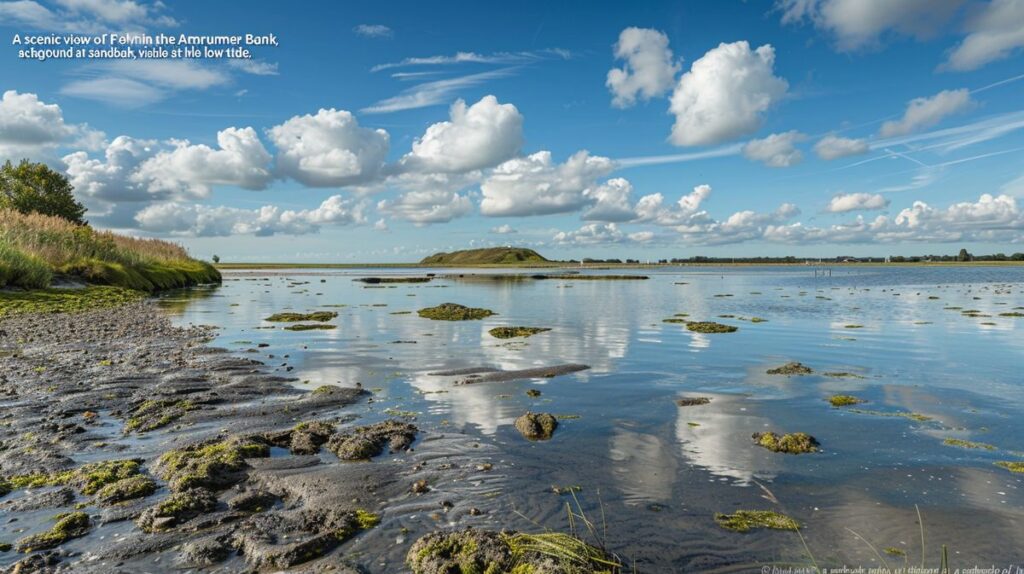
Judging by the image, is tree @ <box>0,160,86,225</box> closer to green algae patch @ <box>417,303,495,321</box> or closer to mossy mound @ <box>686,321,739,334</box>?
green algae patch @ <box>417,303,495,321</box>

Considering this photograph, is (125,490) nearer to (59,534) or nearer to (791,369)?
(59,534)

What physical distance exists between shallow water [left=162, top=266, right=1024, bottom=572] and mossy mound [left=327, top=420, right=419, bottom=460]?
1.52ft

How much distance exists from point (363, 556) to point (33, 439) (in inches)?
293

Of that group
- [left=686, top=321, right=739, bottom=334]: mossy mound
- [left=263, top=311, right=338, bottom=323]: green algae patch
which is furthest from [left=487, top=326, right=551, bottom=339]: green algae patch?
[left=263, top=311, right=338, bottom=323]: green algae patch

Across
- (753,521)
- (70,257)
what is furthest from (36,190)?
(753,521)

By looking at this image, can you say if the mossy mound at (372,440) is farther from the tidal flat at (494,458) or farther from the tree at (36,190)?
the tree at (36,190)

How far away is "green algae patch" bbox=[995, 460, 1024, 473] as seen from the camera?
29.2 ft

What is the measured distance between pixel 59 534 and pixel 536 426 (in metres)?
7.18

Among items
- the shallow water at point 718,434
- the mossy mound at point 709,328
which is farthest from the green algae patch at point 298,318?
the mossy mound at point 709,328

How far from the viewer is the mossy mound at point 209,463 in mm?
7875

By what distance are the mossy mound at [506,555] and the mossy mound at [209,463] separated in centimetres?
362

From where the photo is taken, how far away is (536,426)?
10.8 m

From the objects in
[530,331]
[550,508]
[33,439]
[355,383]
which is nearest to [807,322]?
[530,331]

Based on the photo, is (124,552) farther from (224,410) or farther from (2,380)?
(2,380)
